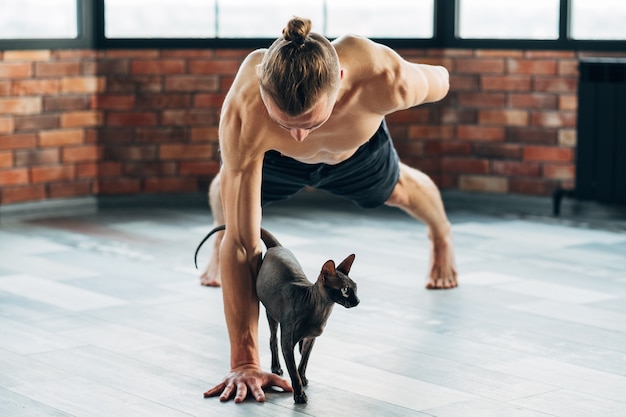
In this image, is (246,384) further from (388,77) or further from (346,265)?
(388,77)

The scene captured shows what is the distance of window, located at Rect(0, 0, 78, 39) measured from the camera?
4.58m

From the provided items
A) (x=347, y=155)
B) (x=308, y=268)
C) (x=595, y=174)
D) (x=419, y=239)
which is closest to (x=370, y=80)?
(x=347, y=155)

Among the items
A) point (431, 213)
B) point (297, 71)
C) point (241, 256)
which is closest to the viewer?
point (297, 71)

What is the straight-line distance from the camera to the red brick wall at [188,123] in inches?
185

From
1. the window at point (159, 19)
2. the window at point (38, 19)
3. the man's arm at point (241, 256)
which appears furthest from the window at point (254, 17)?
the man's arm at point (241, 256)

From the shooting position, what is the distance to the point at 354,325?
2.99m

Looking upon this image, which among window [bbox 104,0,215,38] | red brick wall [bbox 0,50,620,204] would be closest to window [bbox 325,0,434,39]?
red brick wall [bbox 0,50,620,204]

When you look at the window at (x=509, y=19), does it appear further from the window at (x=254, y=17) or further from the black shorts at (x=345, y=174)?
the black shorts at (x=345, y=174)

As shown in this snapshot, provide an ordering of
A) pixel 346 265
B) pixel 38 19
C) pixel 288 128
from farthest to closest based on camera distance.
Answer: pixel 38 19
pixel 346 265
pixel 288 128

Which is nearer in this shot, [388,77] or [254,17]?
[388,77]

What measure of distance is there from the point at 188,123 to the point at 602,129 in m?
1.75

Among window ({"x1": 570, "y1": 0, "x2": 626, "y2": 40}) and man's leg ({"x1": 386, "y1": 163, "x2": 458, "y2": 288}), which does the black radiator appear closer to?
window ({"x1": 570, "y1": 0, "x2": 626, "y2": 40})

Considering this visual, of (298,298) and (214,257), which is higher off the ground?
(298,298)

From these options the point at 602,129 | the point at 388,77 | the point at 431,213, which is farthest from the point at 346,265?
the point at 602,129
